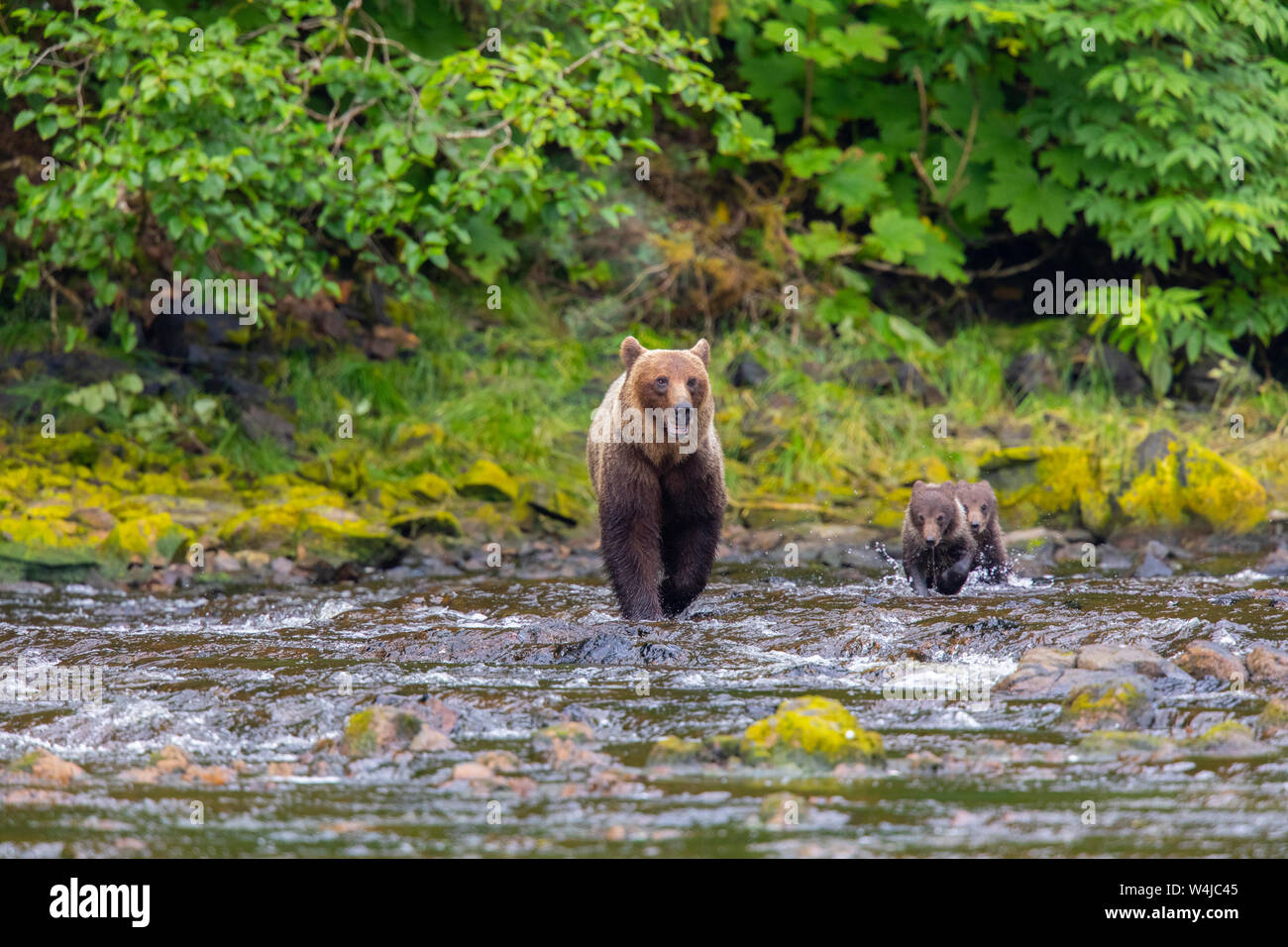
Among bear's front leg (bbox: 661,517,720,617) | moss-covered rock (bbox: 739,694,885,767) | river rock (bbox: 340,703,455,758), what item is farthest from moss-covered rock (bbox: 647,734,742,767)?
bear's front leg (bbox: 661,517,720,617)

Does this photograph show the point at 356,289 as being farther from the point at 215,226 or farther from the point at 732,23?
the point at 732,23

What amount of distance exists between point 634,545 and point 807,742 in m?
2.68

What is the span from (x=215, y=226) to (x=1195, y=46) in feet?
25.1

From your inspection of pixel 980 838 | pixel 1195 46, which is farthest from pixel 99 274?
pixel 1195 46

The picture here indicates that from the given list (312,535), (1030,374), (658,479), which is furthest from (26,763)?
(1030,374)

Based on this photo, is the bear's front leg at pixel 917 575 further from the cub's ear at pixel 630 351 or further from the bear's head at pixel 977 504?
the cub's ear at pixel 630 351

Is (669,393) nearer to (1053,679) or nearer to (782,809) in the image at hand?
(1053,679)

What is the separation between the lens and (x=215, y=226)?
31.2ft

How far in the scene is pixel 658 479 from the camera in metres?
7.37

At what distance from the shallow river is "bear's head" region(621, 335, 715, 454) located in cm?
93

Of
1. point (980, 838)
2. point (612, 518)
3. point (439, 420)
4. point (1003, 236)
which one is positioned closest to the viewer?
point (980, 838)

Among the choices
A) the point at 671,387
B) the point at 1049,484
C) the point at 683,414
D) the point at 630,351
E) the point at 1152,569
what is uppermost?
the point at 630,351

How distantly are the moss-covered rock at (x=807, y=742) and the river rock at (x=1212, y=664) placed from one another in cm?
172

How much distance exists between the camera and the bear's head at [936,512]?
827cm
